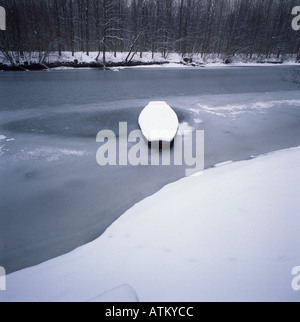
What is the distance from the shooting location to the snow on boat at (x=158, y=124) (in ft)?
18.6

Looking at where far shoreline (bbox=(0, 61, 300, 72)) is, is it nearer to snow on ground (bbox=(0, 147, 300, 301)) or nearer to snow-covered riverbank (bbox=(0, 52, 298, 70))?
snow-covered riverbank (bbox=(0, 52, 298, 70))

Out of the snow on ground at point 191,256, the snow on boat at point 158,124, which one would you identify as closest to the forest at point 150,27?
the snow on boat at point 158,124

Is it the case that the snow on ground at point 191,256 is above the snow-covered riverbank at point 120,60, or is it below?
below

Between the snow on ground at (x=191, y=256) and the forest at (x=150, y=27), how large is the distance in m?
22.4

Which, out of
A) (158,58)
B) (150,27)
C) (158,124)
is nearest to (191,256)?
(158,124)

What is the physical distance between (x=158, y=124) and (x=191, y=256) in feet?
15.6

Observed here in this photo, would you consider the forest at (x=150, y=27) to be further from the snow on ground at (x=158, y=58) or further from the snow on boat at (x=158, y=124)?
the snow on boat at (x=158, y=124)

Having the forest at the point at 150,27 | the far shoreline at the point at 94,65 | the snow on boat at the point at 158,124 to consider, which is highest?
the forest at the point at 150,27

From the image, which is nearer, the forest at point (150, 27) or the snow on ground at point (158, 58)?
the snow on ground at point (158, 58)

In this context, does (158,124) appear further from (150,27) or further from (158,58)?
(150,27)

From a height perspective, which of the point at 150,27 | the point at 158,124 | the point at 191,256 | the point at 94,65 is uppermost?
the point at 150,27

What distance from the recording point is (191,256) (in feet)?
7.09

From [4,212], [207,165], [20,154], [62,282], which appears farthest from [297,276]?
[20,154]
